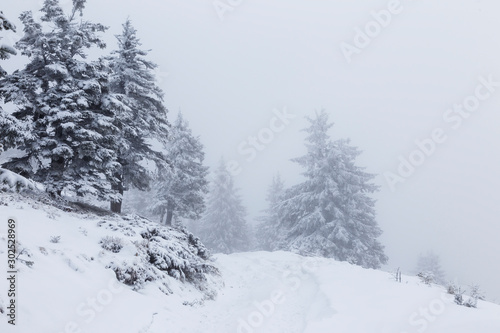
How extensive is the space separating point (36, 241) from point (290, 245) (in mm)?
21350

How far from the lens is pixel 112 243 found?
10.4m

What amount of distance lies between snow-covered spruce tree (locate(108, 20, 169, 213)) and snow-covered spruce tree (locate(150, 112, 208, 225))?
29.0 feet

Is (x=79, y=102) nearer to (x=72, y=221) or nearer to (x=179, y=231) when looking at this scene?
(x=72, y=221)

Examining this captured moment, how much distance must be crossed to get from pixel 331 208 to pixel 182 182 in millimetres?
13226

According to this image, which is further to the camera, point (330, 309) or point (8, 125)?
point (330, 309)

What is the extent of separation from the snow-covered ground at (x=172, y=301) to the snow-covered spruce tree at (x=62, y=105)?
7.09 ft

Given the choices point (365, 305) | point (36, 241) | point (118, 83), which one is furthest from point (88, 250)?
point (118, 83)

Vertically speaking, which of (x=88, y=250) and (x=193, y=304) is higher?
(x=88, y=250)

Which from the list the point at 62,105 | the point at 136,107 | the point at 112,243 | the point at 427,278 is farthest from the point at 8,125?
the point at 427,278

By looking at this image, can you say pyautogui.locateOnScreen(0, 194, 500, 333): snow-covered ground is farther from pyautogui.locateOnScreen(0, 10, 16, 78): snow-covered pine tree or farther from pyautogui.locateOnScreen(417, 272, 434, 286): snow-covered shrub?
pyautogui.locateOnScreen(0, 10, 16, 78): snow-covered pine tree

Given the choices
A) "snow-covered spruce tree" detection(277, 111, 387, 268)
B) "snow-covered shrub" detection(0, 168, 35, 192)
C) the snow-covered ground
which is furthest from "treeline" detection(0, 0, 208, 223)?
"snow-covered spruce tree" detection(277, 111, 387, 268)

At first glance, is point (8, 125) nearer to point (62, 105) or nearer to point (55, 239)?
point (55, 239)

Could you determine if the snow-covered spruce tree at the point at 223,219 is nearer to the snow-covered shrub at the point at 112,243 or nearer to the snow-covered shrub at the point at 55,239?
the snow-covered shrub at the point at 112,243

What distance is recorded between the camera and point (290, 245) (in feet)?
88.2
